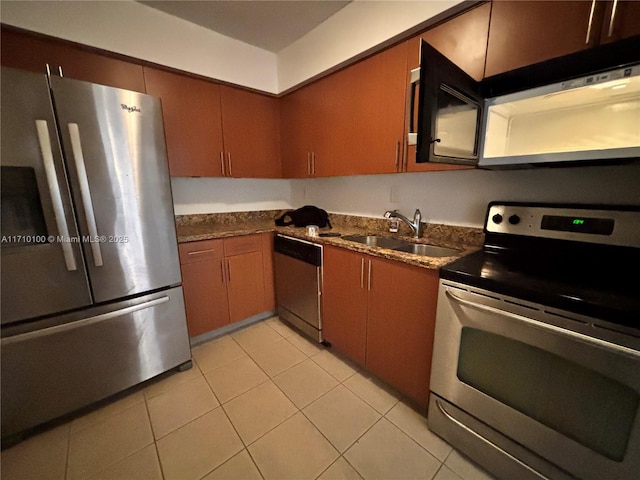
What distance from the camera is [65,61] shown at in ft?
5.04

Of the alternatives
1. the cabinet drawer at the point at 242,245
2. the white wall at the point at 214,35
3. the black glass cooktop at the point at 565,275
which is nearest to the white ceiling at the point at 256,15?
the white wall at the point at 214,35

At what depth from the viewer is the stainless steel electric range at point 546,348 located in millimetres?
804

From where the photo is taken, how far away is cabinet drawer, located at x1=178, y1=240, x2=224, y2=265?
186cm

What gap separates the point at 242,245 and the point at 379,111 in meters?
1.47

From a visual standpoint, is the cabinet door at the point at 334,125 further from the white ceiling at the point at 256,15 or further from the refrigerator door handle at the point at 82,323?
the refrigerator door handle at the point at 82,323

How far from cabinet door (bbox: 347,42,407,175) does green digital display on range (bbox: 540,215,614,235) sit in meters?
0.82

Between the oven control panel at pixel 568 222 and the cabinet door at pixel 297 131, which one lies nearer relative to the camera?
the oven control panel at pixel 568 222

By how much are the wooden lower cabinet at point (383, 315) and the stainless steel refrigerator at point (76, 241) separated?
1135mm

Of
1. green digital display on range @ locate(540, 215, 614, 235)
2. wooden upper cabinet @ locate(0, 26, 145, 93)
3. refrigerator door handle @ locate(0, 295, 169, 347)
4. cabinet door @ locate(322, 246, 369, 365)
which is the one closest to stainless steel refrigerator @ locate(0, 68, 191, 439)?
refrigerator door handle @ locate(0, 295, 169, 347)

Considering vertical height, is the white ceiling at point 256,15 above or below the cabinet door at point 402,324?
above

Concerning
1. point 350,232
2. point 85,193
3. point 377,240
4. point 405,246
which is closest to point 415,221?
point 405,246

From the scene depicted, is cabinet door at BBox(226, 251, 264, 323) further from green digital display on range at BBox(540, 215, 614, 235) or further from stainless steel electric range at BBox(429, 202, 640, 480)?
green digital display on range at BBox(540, 215, 614, 235)

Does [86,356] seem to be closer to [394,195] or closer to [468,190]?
[394,195]

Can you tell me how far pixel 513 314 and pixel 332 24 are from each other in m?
2.15
